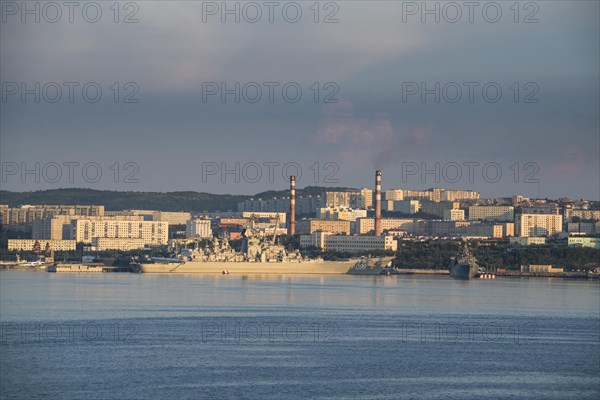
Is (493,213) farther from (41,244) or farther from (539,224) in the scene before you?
(41,244)

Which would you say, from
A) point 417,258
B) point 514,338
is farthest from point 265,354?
point 417,258

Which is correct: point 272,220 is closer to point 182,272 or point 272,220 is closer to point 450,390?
point 182,272

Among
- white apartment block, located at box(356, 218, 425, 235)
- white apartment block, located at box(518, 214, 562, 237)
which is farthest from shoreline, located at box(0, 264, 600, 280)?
white apartment block, located at box(356, 218, 425, 235)

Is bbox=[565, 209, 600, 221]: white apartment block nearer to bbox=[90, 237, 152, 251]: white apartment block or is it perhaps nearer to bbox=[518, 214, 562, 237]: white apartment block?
bbox=[518, 214, 562, 237]: white apartment block

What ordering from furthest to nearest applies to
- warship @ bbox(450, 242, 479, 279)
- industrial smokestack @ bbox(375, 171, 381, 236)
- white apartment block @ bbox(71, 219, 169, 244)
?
white apartment block @ bbox(71, 219, 169, 244), industrial smokestack @ bbox(375, 171, 381, 236), warship @ bbox(450, 242, 479, 279)

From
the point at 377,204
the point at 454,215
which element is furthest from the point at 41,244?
the point at 454,215
